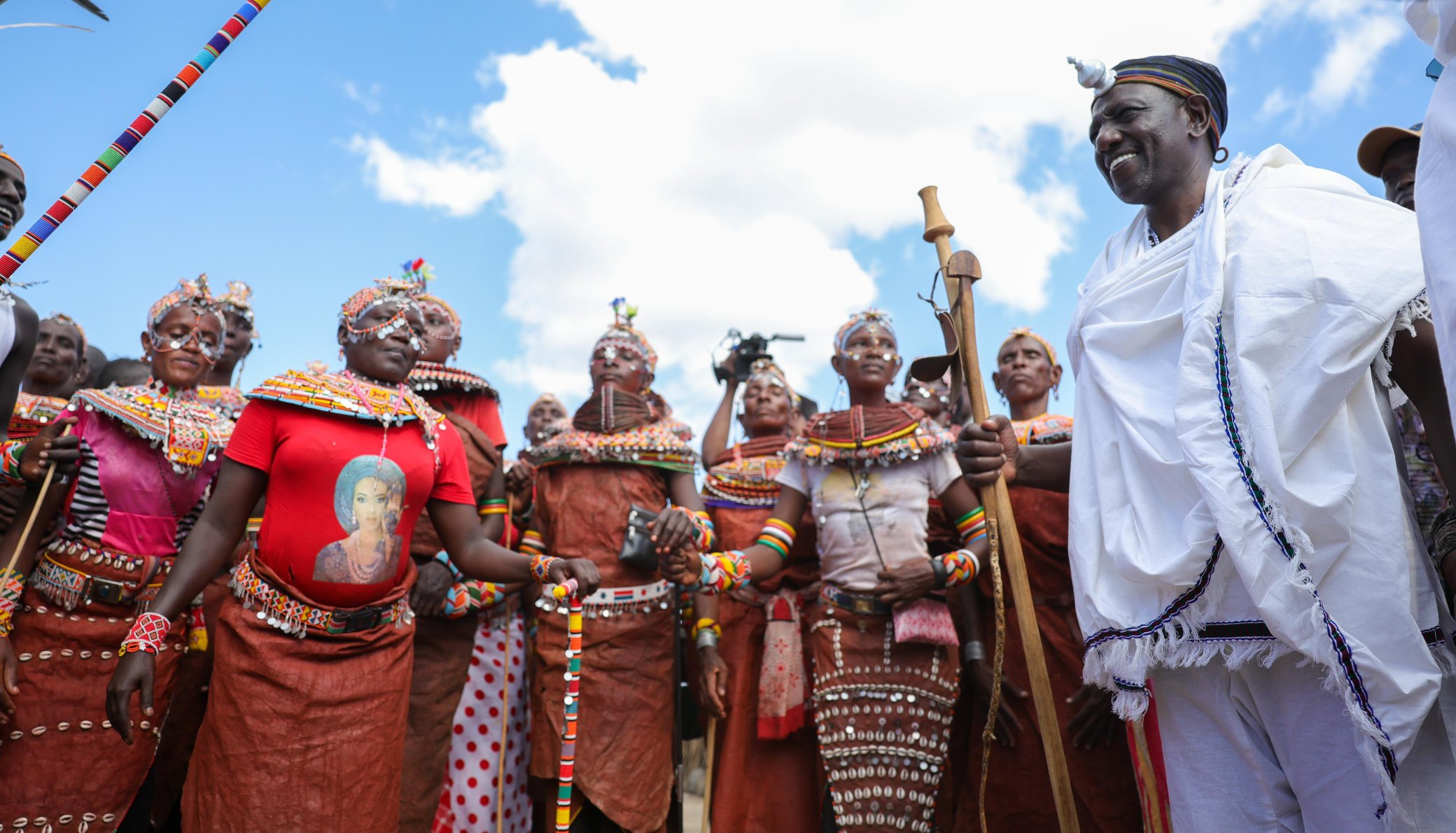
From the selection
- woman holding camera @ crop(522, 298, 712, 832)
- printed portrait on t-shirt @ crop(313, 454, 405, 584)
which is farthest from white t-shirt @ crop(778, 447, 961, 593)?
printed portrait on t-shirt @ crop(313, 454, 405, 584)

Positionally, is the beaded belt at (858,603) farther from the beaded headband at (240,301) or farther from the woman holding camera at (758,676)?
the beaded headband at (240,301)

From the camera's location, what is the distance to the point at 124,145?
103 inches

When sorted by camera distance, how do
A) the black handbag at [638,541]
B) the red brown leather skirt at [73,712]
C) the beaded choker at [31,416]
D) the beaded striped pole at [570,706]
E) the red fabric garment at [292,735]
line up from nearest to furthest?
the beaded striped pole at [570,706], the red fabric garment at [292,735], the red brown leather skirt at [73,712], the black handbag at [638,541], the beaded choker at [31,416]

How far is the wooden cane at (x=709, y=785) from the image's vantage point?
16.5 feet

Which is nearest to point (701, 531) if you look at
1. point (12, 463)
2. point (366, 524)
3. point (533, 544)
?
point (533, 544)

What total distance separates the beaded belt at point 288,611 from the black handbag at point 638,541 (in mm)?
1388

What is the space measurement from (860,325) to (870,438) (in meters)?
1.00

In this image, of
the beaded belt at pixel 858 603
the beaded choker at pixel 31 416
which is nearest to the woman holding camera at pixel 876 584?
the beaded belt at pixel 858 603

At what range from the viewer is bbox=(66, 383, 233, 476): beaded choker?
13.2 feet

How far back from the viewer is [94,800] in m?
3.69

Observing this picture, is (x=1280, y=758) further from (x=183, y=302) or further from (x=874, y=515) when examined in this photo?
(x=183, y=302)

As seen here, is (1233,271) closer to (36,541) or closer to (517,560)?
(517,560)

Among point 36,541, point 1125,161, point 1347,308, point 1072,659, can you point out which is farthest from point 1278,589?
point 36,541

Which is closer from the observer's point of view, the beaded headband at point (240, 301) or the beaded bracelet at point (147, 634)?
the beaded bracelet at point (147, 634)
